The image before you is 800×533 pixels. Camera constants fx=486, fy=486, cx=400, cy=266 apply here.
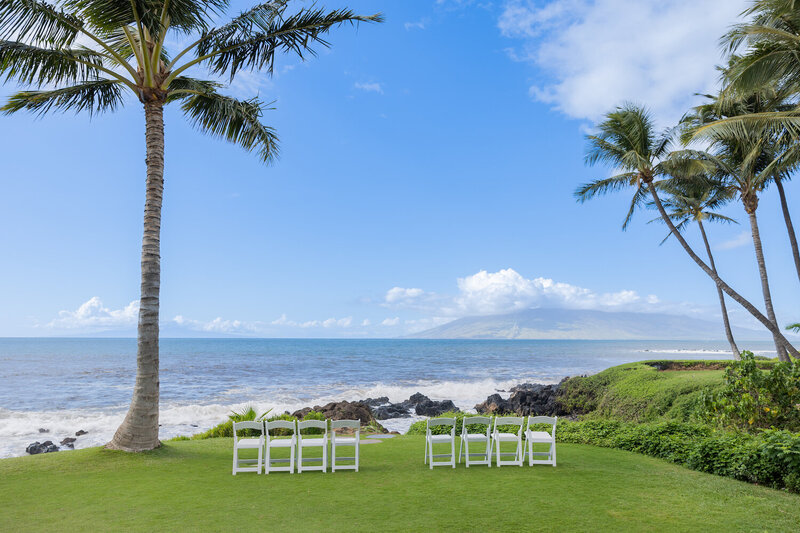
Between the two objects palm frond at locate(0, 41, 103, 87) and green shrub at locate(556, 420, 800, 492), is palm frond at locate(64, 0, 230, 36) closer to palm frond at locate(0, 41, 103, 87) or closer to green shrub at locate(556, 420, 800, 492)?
palm frond at locate(0, 41, 103, 87)

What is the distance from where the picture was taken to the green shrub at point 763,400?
29.8 feet

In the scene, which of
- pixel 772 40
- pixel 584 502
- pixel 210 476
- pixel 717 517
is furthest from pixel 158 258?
Answer: pixel 772 40

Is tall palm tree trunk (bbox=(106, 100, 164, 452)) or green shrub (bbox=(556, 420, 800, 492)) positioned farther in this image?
tall palm tree trunk (bbox=(106, 100, 164, 452))

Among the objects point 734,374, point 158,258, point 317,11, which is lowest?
point 734,374

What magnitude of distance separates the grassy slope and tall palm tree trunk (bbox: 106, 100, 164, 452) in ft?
45.7

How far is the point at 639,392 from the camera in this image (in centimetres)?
1758

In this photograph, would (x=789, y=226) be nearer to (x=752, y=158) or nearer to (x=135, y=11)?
(x=752, y=158)

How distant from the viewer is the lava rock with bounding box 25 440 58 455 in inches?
567

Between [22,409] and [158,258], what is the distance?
18.8m

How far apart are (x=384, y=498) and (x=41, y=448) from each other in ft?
45.3

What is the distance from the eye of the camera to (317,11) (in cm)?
976

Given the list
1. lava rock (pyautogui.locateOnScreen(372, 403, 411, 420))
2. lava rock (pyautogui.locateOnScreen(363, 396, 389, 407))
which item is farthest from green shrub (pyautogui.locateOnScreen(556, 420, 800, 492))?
lava rock (pyautogui.locateOnScreen(363, 396, 389, 407))

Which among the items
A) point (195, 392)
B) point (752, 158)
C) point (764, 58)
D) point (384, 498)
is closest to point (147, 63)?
point (384, 498)

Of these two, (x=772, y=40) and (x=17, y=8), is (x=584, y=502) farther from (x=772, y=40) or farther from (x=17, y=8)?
(x=17, y=8)
